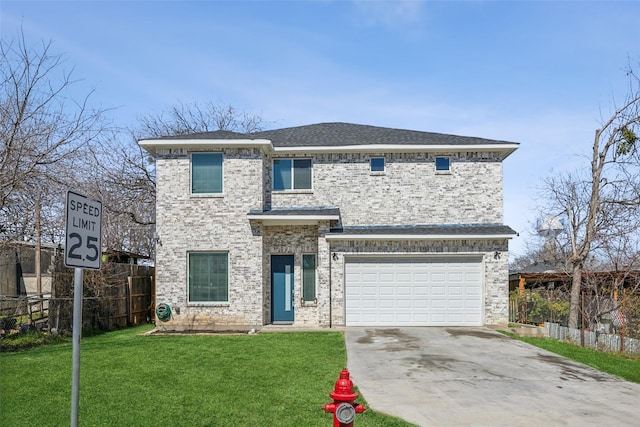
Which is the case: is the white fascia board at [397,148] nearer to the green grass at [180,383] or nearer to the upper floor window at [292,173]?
the upper floor window at [292,173]

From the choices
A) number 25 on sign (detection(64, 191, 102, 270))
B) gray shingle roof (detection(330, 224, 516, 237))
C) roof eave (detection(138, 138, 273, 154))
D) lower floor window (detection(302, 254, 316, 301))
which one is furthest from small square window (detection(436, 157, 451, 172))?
number 25 on sign (detection(64, 191, 102, 270))

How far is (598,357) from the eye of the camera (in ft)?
45.3

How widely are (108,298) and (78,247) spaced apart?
14.0m

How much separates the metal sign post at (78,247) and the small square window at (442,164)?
15137 millimetres

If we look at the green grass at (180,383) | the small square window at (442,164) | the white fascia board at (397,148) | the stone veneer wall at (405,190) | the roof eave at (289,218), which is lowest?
the green grass at (180,383)

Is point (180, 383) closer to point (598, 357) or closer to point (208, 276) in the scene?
point (208, 276)

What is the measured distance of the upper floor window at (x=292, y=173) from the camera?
19.3 metres

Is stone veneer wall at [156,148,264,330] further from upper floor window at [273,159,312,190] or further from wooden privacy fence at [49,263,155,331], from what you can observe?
wooden privacy fence at [49,263,155,331]

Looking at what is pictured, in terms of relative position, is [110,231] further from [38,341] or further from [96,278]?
[38,341]

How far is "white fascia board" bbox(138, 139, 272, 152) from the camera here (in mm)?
17875

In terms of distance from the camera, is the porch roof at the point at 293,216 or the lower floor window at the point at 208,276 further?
the lower floor window at the point at 208,276

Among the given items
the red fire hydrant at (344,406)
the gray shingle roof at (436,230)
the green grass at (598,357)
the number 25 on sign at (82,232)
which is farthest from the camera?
the gray shingle roof at (436,230)

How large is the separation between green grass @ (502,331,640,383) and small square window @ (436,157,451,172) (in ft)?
18.4

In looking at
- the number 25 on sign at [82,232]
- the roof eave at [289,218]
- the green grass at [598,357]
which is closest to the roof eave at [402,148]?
the roof eave at [289,218]
